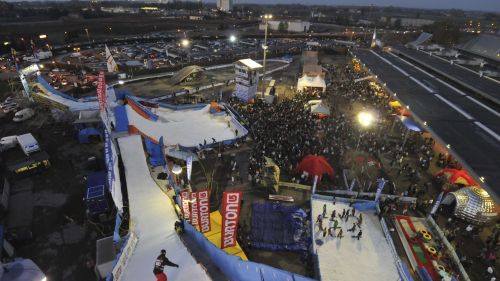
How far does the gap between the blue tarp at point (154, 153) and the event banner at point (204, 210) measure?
27.5 feet

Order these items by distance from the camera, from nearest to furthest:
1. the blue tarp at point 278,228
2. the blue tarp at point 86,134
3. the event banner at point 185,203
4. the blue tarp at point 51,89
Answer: the event banner at point 185,203 → the blue tarp at point 278,228 → the blue tarp at point 86,134 → the blue tarp at point 51,89

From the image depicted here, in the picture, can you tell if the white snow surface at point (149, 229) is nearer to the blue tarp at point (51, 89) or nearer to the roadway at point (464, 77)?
the blue tarp at point (51, 89)

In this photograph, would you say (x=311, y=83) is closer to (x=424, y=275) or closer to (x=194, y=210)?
(x=424, y=275)

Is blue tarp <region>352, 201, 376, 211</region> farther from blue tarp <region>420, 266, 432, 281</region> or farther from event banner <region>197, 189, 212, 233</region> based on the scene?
event banner <region>197, 189, 212, 233</region>

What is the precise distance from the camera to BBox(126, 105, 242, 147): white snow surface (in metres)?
24.1

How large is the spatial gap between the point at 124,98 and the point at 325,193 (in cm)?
1958

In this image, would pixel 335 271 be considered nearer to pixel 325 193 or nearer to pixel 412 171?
pixel 325 193

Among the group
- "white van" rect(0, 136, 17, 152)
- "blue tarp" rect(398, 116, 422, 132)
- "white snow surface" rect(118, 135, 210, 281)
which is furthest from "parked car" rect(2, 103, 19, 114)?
"blue tarp" rect(398, 116, 422, 132)

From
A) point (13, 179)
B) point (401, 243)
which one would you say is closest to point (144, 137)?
point (13, 179)

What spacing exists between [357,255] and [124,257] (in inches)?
454

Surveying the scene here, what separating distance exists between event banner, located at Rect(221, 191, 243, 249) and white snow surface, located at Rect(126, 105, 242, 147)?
12593mm

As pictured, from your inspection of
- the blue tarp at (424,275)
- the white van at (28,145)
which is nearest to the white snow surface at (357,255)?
the blue tarp at (424,275)

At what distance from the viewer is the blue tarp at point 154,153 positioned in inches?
798

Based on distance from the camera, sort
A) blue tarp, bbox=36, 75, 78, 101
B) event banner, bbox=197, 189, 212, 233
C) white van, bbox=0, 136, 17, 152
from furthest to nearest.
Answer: blue tarp, bbox=36, 75, 78, 101
white van, bbox=0, 136, 17, 152
event banner, bbox=197, 189, 212, 233
